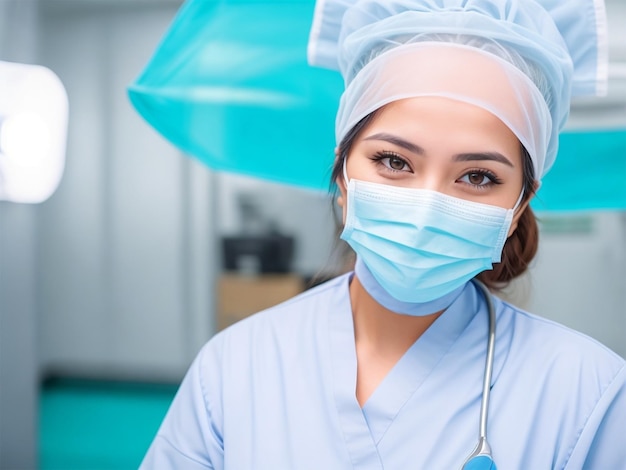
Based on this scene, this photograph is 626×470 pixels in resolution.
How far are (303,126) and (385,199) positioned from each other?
58cm

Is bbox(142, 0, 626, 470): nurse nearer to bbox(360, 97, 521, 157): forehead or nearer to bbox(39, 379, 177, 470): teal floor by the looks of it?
bbox(360, 97, 521, 157): forehead

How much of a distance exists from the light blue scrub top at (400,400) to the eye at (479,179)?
0.68 ft

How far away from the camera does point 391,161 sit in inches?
32.6

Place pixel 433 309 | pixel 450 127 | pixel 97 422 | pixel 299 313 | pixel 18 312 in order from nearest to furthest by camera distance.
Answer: pixel 450 127, pixel 433 309, pixel 299 313, pixel 18 312, pixel 97 422

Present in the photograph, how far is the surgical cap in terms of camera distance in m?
0.78

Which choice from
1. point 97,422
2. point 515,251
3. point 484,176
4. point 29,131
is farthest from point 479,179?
point 97,422

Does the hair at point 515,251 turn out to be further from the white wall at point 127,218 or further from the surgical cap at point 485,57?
the white wall at point 127,218

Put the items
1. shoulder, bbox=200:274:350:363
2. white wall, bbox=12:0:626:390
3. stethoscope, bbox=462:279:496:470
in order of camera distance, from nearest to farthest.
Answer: stethoscope, bbox=462:279:496:470
shoulder, bbox=200:274:350:363
white wall, bbox=12:0:626:390

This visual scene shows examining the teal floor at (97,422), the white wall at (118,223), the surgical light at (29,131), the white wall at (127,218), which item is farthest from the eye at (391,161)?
the white wall at (118,223)

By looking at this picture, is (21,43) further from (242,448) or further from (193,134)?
(242,448)

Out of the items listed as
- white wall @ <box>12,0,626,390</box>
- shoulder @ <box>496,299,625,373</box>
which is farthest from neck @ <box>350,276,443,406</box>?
white wall @ <box>12,0,626,390</box>

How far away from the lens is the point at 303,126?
1.34 m

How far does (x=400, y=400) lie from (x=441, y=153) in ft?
1.17

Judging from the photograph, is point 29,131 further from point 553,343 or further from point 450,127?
point 553,343
